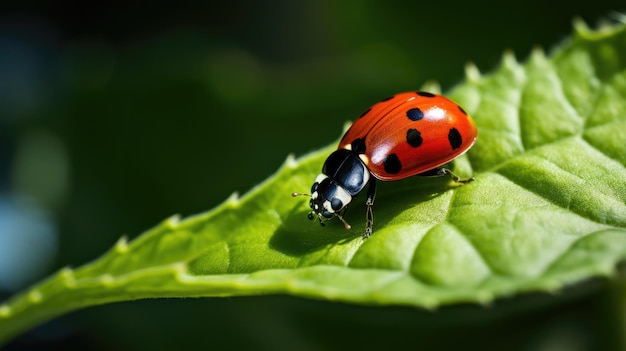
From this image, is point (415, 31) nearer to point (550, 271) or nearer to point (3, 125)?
point (3, 125)

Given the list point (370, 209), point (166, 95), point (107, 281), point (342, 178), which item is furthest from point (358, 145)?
point (166, 95)

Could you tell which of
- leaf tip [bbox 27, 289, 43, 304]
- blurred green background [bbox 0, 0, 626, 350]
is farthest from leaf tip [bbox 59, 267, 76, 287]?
blurred green background [bbox 0, 0, 626, 350]

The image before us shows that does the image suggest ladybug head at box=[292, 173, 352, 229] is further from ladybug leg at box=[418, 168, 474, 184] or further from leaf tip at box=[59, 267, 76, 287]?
leaf tip at box=[59, 267, 76, 287]

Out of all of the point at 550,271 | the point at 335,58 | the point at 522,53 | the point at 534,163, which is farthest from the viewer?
the point at 335,58

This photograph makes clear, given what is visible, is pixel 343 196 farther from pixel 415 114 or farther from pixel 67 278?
pixel 67 278

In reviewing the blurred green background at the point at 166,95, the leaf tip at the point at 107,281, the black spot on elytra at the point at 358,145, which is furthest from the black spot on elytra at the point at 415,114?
the blurred green background at the point at 166,95

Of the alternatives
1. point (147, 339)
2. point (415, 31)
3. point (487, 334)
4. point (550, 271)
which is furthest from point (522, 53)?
point (550, 271)

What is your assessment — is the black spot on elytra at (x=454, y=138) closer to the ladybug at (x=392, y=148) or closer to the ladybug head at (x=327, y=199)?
the ladybug at (x=392, y=148)
